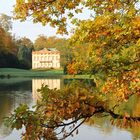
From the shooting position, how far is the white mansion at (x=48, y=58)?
4604 inches

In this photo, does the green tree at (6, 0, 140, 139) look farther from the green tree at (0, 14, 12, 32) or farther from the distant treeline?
the green tree at (0, 14, 12, 32)

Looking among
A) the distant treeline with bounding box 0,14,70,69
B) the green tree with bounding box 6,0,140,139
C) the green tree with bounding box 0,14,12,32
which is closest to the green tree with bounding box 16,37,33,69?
the distant treeline with bounding box 0,14,70,69

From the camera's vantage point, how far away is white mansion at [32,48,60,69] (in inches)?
4604

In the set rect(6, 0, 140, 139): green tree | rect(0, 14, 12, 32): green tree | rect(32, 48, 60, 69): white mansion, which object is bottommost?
rect(6, 0, 140, 139): green tree

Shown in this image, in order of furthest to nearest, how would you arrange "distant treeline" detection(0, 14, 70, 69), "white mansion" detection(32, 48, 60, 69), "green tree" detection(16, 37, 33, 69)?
1. "white mansion" detection(32, 48, 60, 69)
2. "green tree" detection(16, 37, 33, 69)
3. "distant treeline" detection(0, 14, 70, 69)

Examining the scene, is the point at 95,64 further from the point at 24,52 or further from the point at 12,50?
the point at 24,52

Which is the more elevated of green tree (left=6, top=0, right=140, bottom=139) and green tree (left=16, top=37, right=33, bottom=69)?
green tree (left=16, top=37, right=33, bottom=69)

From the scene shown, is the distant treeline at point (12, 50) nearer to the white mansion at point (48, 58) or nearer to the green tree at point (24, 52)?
the green tree at point (24, 52)

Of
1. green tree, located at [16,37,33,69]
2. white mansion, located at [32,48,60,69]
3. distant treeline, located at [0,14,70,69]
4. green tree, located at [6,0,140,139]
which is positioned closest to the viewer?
green tree, located at [6,0,140,139]

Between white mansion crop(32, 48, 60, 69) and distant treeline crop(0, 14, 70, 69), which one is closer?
distant treeline crop(0, 14, 70, 69)

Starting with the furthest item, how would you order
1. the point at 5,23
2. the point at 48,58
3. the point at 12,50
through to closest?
the point at 48,58 → the point at 5,23 → the point at 12,50

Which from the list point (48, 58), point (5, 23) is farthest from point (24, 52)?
point (48, 58)

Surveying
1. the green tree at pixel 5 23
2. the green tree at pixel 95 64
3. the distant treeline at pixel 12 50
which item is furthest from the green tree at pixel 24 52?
the green tree at pixel 95 64

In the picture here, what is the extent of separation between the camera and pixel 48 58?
403 ft
